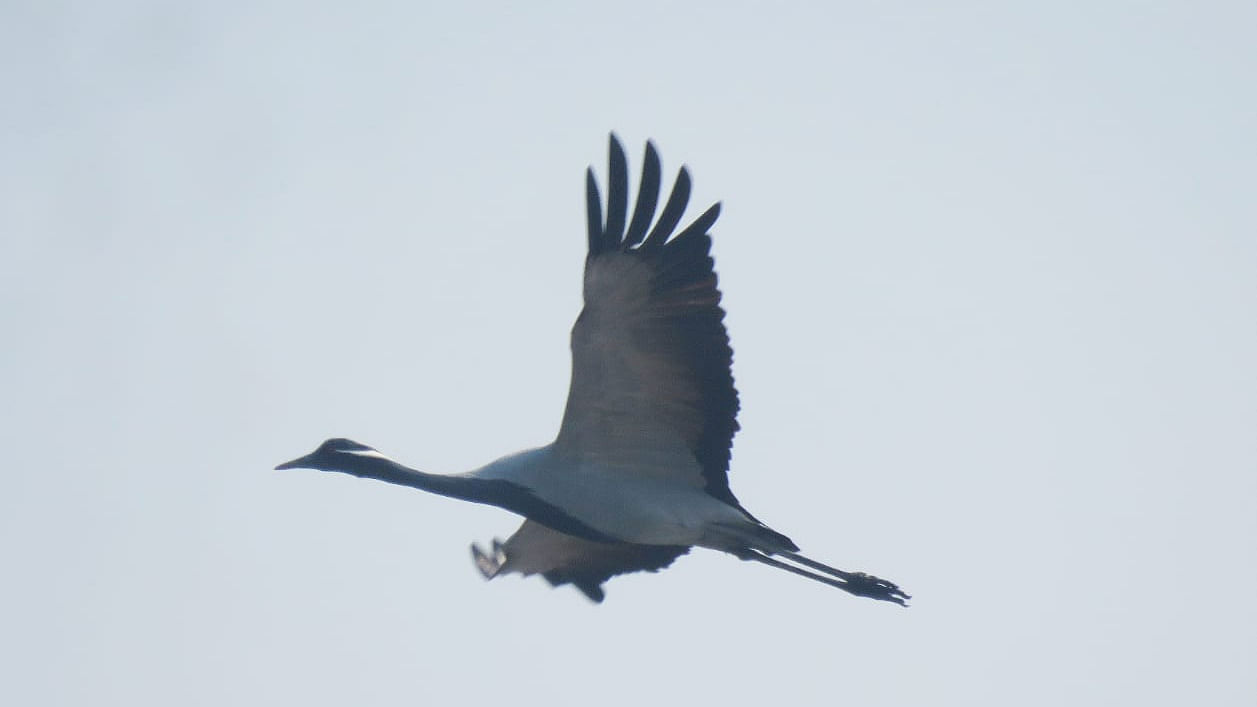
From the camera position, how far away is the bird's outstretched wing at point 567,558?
17484 mm

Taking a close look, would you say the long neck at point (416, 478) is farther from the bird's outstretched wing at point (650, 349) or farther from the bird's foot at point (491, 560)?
the bird's foot at point (491, 560)

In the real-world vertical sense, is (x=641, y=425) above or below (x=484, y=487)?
above

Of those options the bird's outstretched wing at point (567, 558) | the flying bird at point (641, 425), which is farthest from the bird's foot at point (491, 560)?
the flying bird at point (641, 425)

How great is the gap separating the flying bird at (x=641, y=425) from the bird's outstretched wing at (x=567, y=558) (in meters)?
0.78

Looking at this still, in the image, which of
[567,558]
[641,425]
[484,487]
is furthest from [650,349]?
[567,558]

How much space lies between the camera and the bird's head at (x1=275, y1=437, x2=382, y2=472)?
16000 mm

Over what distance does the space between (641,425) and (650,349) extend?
85 cm

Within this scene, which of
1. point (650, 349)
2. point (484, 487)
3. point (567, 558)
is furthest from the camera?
point (567, 558)

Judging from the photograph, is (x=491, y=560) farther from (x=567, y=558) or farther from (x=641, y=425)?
(x=641, y=425)

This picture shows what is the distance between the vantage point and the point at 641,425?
1600 centimetres

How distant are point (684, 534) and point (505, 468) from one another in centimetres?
164

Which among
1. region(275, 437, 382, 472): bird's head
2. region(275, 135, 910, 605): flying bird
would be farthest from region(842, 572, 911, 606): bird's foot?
region(275, 437, 382, 472): bird's head

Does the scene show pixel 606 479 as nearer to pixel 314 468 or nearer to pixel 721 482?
pixel 721 482

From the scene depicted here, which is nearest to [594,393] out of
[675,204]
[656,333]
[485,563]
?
[656,333]
